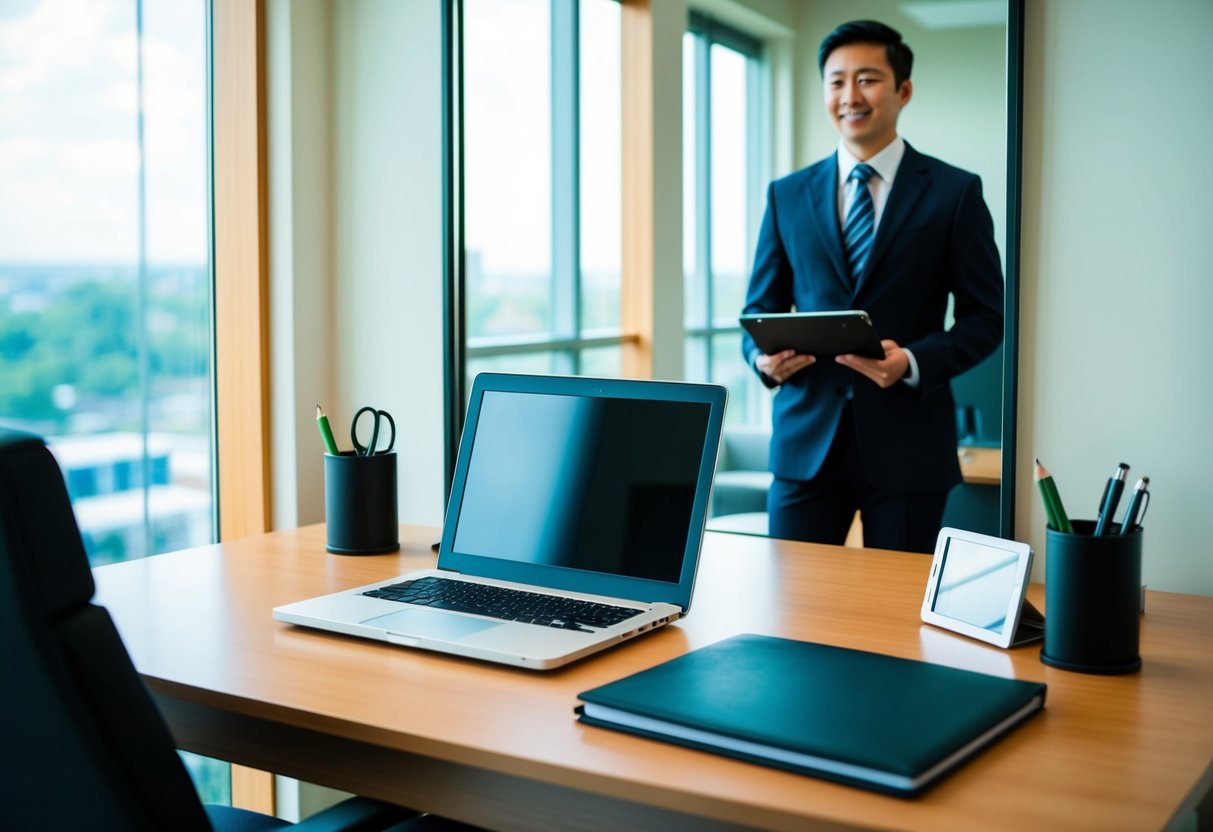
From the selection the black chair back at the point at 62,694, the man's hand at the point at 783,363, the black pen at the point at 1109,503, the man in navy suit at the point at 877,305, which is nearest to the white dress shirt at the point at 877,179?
the man in navy suit at the point at 877,305

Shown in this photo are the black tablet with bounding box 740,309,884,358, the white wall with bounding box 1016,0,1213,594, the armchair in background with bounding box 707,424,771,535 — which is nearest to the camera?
the white wall with bounding box 1016,0,1213,594

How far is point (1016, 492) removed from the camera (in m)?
1.53

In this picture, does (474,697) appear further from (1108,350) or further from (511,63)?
(511,63)

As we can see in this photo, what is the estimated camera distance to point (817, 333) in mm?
1664

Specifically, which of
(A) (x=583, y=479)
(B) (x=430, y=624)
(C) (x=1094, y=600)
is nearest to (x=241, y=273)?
(A) (x=583, y=479)

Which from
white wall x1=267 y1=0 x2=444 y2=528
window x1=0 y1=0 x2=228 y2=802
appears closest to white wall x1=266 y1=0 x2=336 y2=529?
white wall x1=267 y1=0 x2=444 y2=528

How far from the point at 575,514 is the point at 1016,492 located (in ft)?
2.05

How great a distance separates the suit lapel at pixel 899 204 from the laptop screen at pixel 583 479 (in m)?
0.57

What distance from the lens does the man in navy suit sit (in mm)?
1661

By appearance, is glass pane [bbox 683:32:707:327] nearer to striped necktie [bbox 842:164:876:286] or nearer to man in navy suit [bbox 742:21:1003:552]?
man in navy suit [bbox 742:21:1003:552]

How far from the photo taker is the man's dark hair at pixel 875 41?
1868mm

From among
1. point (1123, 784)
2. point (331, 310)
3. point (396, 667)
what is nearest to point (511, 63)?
point (331, 310)

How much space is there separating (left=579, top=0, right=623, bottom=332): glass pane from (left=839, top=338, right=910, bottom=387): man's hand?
1.39m

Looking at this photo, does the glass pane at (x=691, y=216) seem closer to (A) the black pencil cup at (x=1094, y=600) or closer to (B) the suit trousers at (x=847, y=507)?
(B) the suit trousers at (x=847, y=507)
